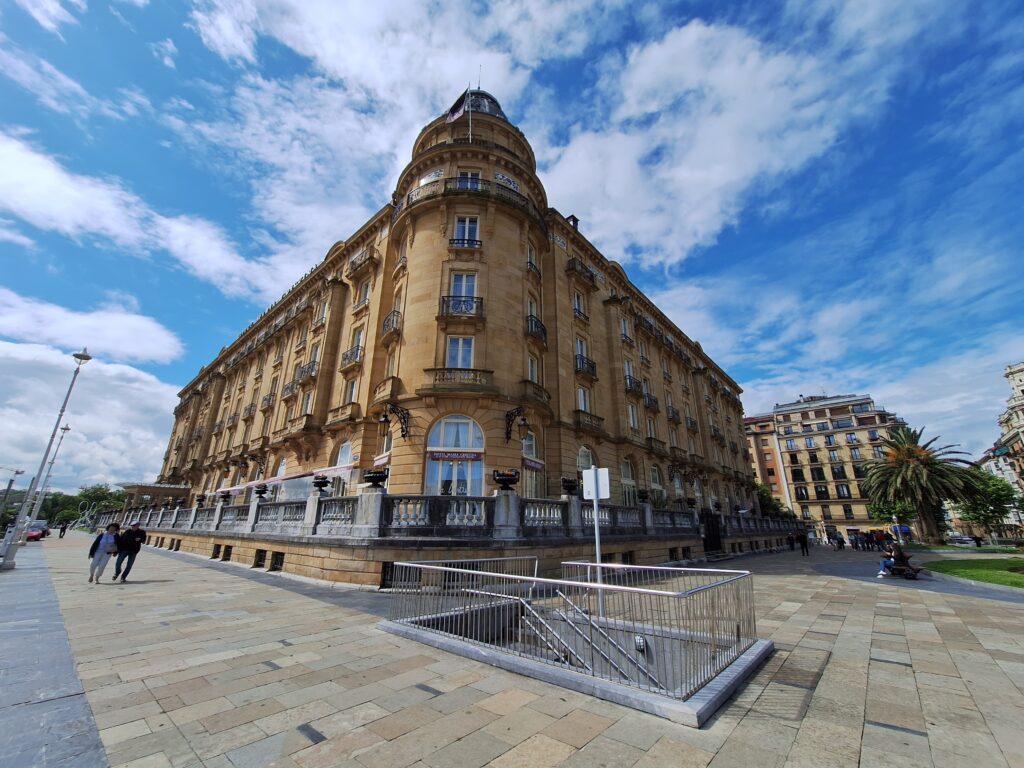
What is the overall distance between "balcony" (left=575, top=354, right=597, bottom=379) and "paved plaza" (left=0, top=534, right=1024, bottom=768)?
1762cm

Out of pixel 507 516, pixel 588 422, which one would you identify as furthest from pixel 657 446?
pixel 507 516

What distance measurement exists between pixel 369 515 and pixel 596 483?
6.43 metres

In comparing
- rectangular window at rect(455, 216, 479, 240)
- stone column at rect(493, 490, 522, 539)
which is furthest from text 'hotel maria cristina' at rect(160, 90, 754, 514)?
stone column at rect(493, 490, 522, 539)

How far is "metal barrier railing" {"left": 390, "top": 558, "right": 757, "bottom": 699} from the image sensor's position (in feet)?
15.5

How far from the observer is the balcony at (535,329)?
69.2 ft

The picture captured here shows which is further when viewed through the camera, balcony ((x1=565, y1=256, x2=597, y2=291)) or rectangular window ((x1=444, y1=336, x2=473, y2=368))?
balcony ((x1=565, y1=256, x2=597, y2=291))

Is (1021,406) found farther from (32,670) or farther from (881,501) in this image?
(32,670)

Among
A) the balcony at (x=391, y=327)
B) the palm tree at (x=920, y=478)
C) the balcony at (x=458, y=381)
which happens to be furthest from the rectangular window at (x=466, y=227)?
the palm tree at (x=920, y=478)

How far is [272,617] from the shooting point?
7.72 metres

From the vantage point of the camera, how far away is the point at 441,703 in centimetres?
414

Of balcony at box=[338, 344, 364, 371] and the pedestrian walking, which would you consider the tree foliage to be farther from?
the pedestrian walking

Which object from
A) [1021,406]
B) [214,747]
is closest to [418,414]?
[214,747]

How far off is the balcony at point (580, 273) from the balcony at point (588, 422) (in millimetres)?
8923

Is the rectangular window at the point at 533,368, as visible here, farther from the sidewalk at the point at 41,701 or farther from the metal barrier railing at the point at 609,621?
the sidewalk at the point at 41,701
